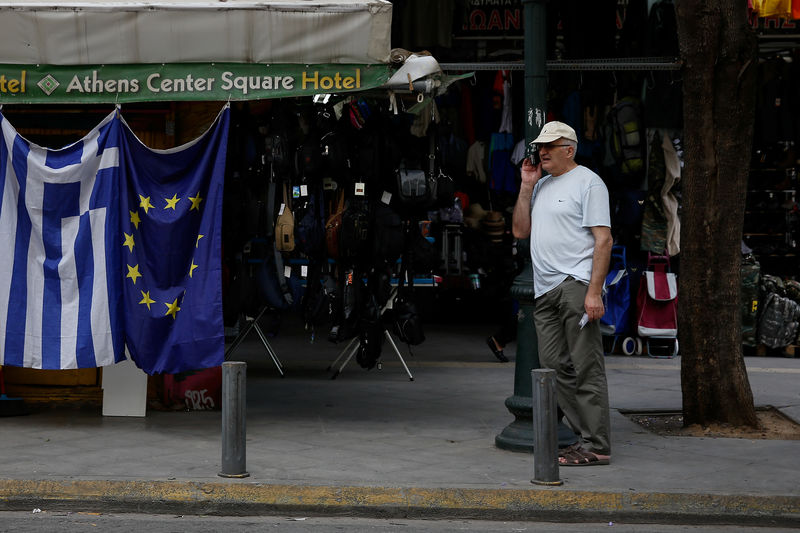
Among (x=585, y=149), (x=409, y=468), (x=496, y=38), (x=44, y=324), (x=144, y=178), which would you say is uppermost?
(x=496, y=38)

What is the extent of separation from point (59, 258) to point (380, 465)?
2.87m

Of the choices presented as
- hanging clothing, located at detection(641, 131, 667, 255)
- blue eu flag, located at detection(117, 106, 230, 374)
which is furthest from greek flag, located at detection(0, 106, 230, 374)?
hanging clothing, located at detection(641, 131, 667, 255)

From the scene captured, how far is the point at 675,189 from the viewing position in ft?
44.2

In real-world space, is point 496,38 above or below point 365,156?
above

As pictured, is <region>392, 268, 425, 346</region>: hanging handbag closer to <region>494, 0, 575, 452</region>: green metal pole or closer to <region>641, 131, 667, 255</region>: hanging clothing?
<region>494, 0, 575, 452</region>: green metal pole

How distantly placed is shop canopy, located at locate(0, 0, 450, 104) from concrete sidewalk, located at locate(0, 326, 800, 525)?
2476mm

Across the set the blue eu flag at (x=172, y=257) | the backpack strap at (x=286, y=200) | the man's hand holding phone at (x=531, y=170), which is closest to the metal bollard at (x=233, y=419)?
the blue eu flag at (x=172, y=257)

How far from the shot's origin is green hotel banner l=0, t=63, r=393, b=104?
8.01 m

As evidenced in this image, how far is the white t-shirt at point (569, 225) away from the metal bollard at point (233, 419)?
2.11 metres

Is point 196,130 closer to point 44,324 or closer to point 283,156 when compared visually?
point 283,156

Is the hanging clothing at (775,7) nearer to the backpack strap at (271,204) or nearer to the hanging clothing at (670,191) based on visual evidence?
the hanging clothing at (670,191)

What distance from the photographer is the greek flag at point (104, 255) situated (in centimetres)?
823

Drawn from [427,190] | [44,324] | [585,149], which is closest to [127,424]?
[44,324]

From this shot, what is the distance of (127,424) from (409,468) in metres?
2.55
